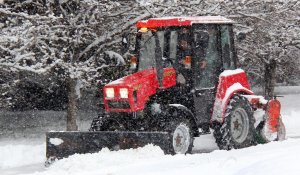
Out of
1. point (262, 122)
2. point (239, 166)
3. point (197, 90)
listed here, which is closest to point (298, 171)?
point (239, 166)

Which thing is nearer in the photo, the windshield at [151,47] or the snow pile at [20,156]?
the windshield at [151,47]

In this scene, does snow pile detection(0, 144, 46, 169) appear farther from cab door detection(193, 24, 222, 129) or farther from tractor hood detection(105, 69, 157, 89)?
cab door detection(193, 24, 222, 129)

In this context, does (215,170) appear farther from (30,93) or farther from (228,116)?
(30,93)

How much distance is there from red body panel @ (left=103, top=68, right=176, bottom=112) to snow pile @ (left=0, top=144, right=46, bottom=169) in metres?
2.33

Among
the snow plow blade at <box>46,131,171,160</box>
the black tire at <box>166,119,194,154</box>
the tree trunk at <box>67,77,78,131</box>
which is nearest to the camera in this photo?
the snow plow blade at <box>46,131,171,160</box>

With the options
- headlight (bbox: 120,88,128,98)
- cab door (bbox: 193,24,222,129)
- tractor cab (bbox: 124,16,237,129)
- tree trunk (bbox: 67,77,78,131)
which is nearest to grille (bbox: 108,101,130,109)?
headlight (bbox: 120,88,128,98)

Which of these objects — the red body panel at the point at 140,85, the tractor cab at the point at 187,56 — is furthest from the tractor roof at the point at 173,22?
the red body panel at the point at 140,85

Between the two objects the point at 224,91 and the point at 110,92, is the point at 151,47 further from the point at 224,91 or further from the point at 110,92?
the point at 224,91

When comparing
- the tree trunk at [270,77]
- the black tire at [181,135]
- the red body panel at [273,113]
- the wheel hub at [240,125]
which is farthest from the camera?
the tree trunk at [270,77]

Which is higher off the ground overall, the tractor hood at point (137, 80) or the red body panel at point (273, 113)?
the tractor hood at point (137, 80)

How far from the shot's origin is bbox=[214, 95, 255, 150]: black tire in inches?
412

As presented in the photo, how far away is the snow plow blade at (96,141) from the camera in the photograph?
912 cm

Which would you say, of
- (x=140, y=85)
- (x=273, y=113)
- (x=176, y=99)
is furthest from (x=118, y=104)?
(x=273, y=113)

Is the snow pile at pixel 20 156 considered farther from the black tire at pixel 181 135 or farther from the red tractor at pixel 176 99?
the black tire at pixel 181 135
